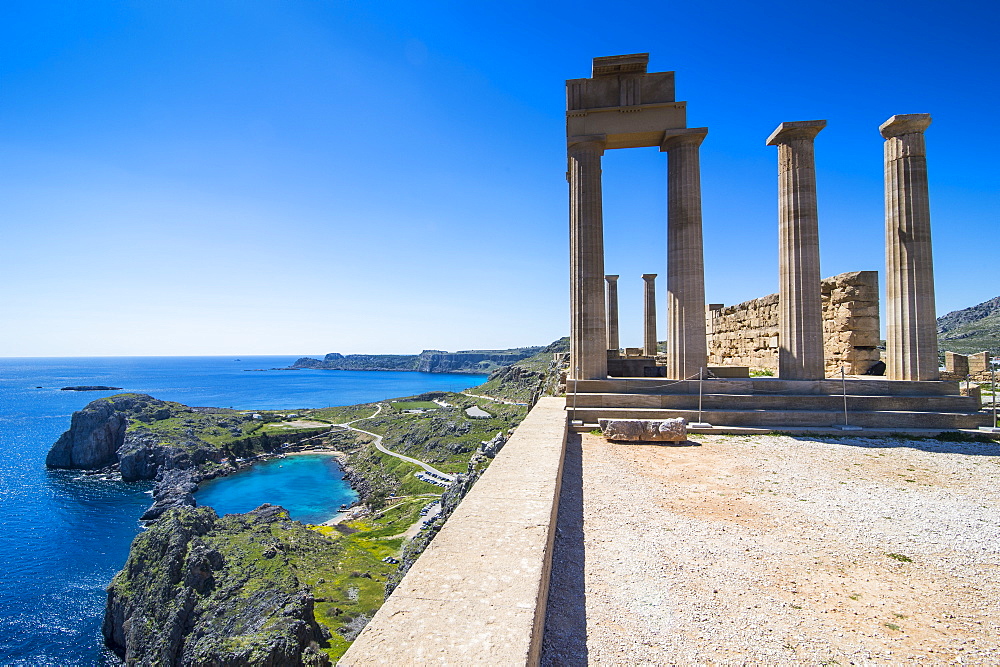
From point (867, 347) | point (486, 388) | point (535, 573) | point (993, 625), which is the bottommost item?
point (486, 388)

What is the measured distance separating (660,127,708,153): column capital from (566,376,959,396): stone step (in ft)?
23.5

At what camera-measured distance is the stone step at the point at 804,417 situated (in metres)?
10.6

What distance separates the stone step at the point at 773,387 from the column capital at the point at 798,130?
7.00m

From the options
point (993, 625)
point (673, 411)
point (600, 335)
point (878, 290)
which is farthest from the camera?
point (878, 290)

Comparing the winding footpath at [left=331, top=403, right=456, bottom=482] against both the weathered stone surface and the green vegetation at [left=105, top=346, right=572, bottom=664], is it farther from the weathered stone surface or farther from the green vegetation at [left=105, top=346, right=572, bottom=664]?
the weathered stone surface

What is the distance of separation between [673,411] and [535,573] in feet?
30.2

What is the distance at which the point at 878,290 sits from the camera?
14.4 meters

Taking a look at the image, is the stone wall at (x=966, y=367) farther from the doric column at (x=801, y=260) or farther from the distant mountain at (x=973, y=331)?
the doric column at (x=801, y=260)

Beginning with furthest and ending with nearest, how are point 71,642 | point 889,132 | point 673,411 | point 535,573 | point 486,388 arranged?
point 486,388, point 71,642, point 889,132, point 673,411, point 535,573

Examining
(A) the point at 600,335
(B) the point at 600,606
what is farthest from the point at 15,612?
(B) the point at 600,606

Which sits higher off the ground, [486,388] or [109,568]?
[486,388]

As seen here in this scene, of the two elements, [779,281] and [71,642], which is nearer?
[779,281]

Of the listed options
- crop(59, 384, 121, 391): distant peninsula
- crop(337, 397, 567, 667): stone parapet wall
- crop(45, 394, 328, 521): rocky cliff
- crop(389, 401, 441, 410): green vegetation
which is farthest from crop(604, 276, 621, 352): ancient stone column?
crop(59, 384, 121, 391): distant peninsula

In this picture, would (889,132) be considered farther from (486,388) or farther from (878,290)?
(486,388)
